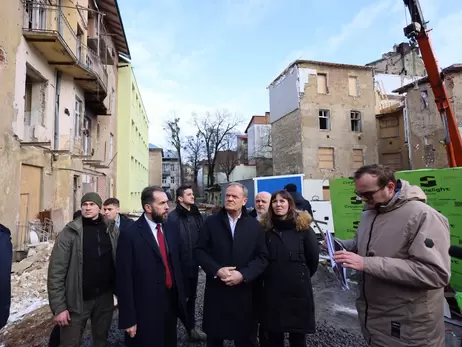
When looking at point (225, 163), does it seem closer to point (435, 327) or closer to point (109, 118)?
point (109, 118)

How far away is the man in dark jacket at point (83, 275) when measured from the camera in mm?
2791

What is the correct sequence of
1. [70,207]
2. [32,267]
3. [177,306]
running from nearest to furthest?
[177,306], [32,267], [70,207]

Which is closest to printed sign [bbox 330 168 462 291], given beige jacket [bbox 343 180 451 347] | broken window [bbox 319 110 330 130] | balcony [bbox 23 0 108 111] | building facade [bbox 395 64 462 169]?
beige jacket [bbox 343 180 451 347]

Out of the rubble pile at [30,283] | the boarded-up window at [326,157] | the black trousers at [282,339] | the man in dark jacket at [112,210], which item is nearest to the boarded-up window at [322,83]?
the boarded-up window at [326,157]

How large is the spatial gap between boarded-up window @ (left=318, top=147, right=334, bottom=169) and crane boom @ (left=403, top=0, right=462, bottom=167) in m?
15.4

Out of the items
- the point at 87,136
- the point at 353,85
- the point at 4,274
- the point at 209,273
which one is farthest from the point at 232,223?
the point at 353,85

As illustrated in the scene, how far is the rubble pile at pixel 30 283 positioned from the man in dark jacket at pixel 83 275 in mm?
3181

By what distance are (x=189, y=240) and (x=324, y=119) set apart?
24211 millimetres

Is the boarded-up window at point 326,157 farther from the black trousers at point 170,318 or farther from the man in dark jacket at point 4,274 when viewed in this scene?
the man in dark jacket at point 4,274

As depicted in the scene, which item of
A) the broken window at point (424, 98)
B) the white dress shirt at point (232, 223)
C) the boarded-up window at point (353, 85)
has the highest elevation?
the boarded-up window at point (353, 85)

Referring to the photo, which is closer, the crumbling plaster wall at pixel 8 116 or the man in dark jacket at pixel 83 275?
the man in dark jacket at pixel 83 275

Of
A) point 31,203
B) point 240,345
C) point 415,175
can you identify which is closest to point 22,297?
Answer: point 31,203

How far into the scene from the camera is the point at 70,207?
10688 millimetres

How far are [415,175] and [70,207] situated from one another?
436 inches
